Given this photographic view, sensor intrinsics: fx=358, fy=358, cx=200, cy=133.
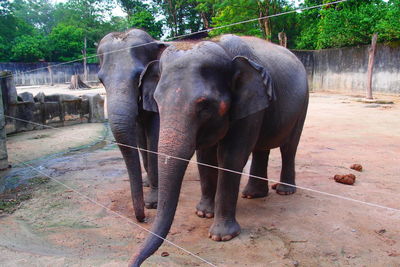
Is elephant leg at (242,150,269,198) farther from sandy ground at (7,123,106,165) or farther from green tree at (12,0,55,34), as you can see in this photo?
green tree at (12,0,55,34)

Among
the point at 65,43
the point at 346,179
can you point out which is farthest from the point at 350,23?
the point at 65,43

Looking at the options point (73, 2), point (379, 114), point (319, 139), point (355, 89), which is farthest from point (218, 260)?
point (73, 2)

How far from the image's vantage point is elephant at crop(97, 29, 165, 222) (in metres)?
3.28

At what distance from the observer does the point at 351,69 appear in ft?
60.5

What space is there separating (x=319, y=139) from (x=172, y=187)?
18.0ft

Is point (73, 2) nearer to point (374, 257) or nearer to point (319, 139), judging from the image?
point (319, 139)

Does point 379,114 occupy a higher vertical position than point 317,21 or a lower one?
lower

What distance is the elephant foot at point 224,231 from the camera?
3004 mm

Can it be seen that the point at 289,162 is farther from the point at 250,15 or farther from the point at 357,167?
the point at 250,15

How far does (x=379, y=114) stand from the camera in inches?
A: 407

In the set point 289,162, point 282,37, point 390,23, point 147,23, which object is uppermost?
point 147,23

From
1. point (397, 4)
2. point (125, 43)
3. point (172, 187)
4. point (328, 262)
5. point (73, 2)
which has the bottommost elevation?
point (328, 262)

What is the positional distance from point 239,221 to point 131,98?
5.08 ft

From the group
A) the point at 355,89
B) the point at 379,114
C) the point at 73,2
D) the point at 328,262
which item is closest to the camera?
the point at 328,262
